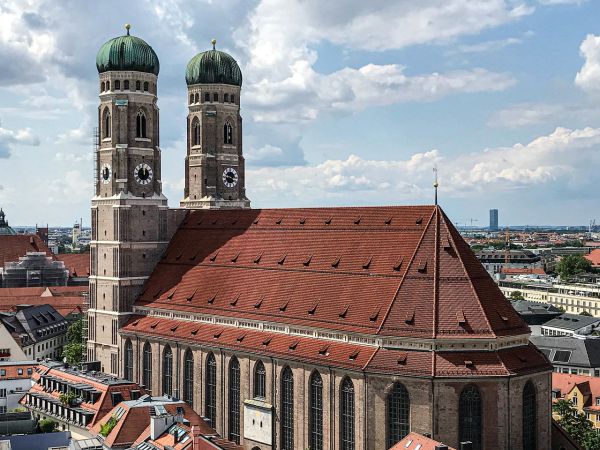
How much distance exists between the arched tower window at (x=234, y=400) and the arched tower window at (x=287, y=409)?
7.26 metres

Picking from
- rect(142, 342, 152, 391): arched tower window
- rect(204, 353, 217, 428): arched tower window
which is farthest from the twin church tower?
rect(204, 353, 217, 428): arched tower window

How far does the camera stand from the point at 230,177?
126062 millimetres

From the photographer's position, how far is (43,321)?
146m

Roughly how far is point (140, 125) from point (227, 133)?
1650 cm

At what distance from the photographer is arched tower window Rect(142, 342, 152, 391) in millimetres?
105062

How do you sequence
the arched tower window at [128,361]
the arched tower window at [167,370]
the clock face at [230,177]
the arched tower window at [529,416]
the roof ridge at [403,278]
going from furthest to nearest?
the clock face at [230,177] → the arched tower window at [128,361] → the arched tower window at [167,370] → the roof ridge at [403,278] → the arched tower window at [529,416]

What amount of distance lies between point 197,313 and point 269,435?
18297mm

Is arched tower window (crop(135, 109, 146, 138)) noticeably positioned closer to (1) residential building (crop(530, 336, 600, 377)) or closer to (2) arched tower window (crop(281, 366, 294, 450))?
(2) arched tower window (crop(281, 366, 294, 450))

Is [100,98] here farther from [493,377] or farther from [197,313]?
[493,377]

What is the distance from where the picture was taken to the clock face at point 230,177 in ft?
412

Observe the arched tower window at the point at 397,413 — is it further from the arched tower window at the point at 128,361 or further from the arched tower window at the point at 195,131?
the arched tower window at the point at 195,131

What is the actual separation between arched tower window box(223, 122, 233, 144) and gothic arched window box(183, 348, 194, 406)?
3718cm

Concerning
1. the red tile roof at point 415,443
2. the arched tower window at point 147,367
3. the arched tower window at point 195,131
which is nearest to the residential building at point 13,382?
the arched tower window at point 147,367

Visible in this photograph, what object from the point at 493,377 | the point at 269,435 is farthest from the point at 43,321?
the point at 493,377
